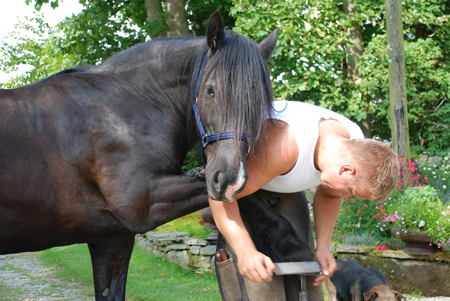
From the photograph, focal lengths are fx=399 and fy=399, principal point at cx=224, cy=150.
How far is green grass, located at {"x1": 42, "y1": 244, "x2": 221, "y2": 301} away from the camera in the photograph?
16.5 ft

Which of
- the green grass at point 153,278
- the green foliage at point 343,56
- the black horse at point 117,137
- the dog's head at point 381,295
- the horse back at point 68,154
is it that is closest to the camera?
the black horse at point 117,137

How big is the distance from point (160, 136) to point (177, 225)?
5.85 m

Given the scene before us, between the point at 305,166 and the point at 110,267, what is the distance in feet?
5.06

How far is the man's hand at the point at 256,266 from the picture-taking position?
1843 mm

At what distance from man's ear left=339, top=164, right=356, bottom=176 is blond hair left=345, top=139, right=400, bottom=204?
0.03 metres

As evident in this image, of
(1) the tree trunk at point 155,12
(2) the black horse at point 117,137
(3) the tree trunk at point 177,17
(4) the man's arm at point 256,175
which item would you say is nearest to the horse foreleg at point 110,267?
(2) the black horse at point 117,137

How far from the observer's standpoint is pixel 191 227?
7668mm

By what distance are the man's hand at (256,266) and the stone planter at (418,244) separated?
11.1ft

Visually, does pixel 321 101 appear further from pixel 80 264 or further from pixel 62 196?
pixel 62 196

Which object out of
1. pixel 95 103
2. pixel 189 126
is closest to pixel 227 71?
pixel 189 126

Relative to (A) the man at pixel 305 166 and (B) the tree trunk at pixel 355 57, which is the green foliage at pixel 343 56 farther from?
(A) the man at pixel 305 166

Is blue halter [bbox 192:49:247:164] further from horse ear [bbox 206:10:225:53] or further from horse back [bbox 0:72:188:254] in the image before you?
horse back [bbox 0:72:188:254]

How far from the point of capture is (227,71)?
6.73 ft

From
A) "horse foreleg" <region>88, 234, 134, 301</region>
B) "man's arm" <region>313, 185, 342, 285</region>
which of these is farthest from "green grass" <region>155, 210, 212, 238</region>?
"man's arm" <region>313, 185, 342, 285</region>
